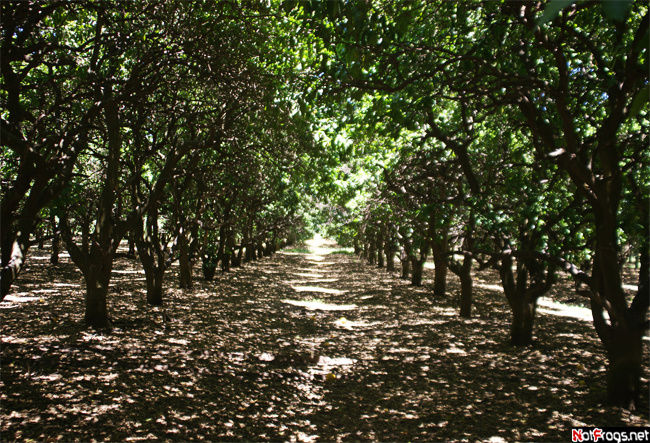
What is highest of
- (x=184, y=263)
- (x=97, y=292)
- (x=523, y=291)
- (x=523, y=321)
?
(x=523, y=291)

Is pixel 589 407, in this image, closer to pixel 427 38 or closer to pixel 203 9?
pixel 427 38

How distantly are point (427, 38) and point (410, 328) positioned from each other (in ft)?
26.4

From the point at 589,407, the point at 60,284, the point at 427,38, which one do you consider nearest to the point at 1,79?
the point at 427,38

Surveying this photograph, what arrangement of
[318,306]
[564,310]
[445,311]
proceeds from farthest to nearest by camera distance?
1. [564,310]
2. [318,306]
3. [445,311]

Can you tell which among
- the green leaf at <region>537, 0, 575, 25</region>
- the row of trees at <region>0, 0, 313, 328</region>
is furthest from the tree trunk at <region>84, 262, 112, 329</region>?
the green leaf at <region>537, 0, 575, 25</region>

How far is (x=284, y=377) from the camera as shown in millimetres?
7504

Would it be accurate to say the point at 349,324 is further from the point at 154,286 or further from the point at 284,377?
the point at 154,286

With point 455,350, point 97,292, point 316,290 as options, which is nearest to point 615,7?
point 455,350

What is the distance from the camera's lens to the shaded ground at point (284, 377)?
5379 millimetres

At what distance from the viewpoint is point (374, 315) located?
46.1ft

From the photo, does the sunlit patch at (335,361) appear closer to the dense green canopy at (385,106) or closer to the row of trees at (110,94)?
the dense green canopy at (385,106)

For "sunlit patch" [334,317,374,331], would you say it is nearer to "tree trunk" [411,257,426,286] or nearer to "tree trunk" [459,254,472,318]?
"tree trunk" [459,254,472,318]

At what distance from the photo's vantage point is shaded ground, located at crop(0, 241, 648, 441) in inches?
212

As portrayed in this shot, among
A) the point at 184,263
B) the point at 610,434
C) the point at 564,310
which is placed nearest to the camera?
the point at 610,434
